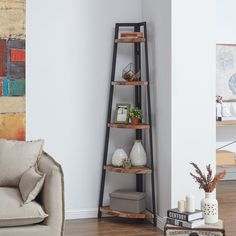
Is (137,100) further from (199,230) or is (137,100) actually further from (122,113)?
(199,230)

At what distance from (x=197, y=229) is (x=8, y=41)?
2.46m

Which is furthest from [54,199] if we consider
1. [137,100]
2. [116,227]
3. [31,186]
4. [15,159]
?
[137,100]

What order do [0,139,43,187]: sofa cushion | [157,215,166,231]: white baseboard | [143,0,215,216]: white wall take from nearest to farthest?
[0,139,43,187]: sofa cushion < [143,0,215,216]: white wall < [157,215,166,231]: white baseboard

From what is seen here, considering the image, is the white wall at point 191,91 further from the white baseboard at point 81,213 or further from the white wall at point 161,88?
the white baseboard at point 81,213

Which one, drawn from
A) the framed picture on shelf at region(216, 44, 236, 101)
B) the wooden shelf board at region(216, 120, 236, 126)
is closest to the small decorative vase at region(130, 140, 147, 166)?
the wooden shelf board at region(216, 120, 236, 126)

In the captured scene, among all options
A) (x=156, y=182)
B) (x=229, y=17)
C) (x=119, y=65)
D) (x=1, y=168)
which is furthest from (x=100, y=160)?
(x=229, y=17)

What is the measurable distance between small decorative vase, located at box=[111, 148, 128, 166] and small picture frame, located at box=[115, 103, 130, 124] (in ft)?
0.89

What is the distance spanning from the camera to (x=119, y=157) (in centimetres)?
489

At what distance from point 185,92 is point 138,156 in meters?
0.80

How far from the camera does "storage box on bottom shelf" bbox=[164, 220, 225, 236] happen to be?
3.33m

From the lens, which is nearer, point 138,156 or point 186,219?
point 186,219

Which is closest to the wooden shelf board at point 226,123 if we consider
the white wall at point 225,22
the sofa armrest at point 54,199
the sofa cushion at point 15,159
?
the white wall at point 225,22

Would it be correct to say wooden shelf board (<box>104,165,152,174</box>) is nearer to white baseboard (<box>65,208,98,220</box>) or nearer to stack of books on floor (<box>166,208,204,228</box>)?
white baseboard (<box>65,208,98,220</box>)

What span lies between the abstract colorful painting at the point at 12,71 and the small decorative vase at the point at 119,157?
89cm
